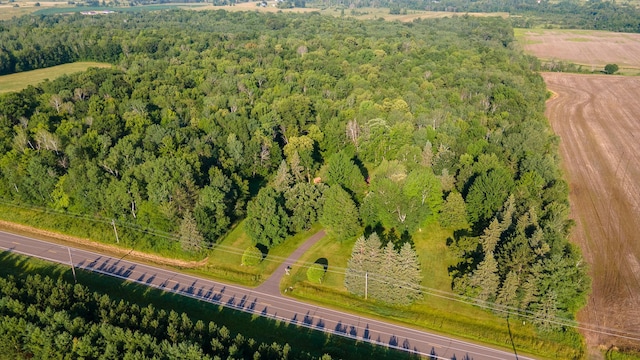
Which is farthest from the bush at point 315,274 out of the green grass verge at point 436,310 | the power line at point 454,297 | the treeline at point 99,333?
the treeline at point 99,333

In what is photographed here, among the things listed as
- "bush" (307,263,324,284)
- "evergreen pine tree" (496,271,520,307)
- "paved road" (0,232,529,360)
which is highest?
"evergreen pine tree" (496,271,520,307)

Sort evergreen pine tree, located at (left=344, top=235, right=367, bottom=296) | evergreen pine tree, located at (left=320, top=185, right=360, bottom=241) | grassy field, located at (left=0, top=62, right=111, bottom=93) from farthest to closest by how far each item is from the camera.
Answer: grassy field, located at (left=0, top=62, right=111, bottom=93)
evergreen pine tree, located at (left=320, top=185, right=360, bottom=241)
evergreen pine tree, located at (left=344, top=235, right=367, bottom=296)

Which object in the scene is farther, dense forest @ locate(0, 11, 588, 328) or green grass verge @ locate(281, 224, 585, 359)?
dense forest @ locate(0, 11, 588, 328)

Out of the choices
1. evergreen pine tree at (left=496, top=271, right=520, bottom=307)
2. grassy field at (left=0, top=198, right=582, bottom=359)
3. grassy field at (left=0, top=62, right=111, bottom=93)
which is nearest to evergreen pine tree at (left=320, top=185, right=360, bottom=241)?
grassy field at (left=0, top=198, right=582, bottom=359)

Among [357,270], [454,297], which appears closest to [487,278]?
[454,297]

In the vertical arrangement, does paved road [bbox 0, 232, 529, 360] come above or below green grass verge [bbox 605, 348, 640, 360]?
above

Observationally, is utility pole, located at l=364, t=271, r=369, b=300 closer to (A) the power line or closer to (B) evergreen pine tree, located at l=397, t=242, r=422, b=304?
(A) the power line

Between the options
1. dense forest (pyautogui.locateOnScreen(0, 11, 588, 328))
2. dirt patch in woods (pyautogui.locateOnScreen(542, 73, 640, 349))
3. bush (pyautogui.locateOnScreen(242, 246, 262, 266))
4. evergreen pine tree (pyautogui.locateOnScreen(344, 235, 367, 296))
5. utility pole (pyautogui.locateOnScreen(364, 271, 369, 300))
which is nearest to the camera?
dirt patch in woods (pyautogui.locateOnScreen(542, 73, 640, 349))

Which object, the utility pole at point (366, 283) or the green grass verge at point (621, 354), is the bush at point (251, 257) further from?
the green grass verge at point (621, 354)
